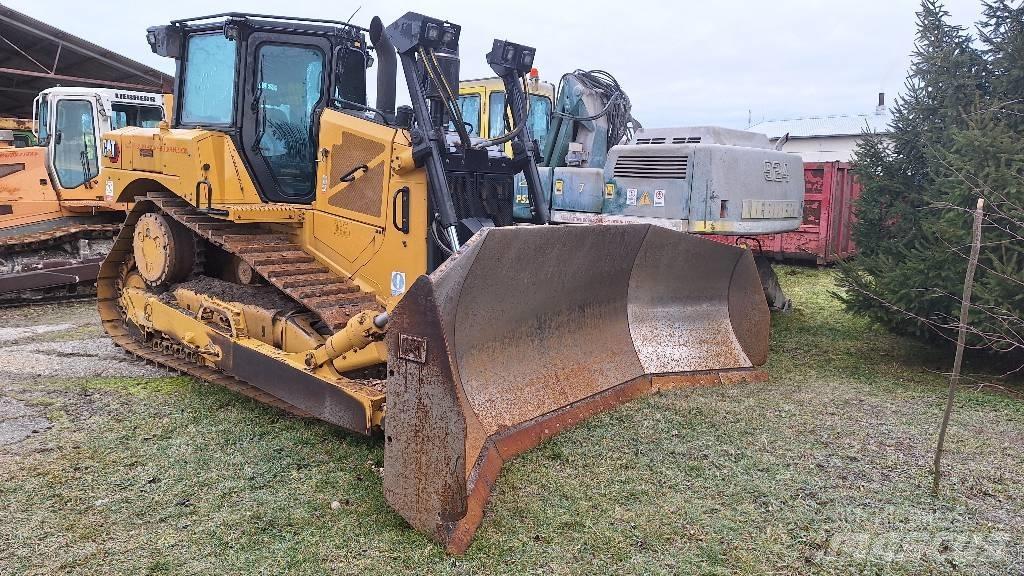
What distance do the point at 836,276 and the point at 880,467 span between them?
284 cm

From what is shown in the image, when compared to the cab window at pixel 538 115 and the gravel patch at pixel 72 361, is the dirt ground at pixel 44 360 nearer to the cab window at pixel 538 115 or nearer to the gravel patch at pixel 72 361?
the gravel patch at pixel 72 361

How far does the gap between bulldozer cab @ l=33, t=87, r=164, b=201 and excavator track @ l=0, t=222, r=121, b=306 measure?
0.59 m

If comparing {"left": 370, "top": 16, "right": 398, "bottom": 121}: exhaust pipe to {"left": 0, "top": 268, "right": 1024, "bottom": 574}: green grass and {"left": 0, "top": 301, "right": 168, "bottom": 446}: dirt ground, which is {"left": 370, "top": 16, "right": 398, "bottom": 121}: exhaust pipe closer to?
{"left": 0, "top": 268, "right": 1024, "bottom": 574}: green grass

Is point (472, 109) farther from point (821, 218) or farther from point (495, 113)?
point (821, 218)

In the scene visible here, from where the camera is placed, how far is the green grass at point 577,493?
123 inches

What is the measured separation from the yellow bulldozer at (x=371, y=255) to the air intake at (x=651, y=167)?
1.92 meters

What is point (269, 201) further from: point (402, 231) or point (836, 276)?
point (836, 276)

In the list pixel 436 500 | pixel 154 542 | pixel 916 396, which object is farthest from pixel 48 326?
pixel 916 396

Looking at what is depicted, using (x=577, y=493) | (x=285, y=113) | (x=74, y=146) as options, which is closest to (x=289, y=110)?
(x=285, y=113)

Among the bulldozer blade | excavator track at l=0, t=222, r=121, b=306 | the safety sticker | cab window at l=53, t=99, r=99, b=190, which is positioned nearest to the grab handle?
the safety sticker

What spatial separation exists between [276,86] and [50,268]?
494 centimetres

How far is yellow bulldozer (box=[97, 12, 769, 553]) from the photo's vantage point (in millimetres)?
4156

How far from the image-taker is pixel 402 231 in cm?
484

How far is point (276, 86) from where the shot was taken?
5.48 meters
